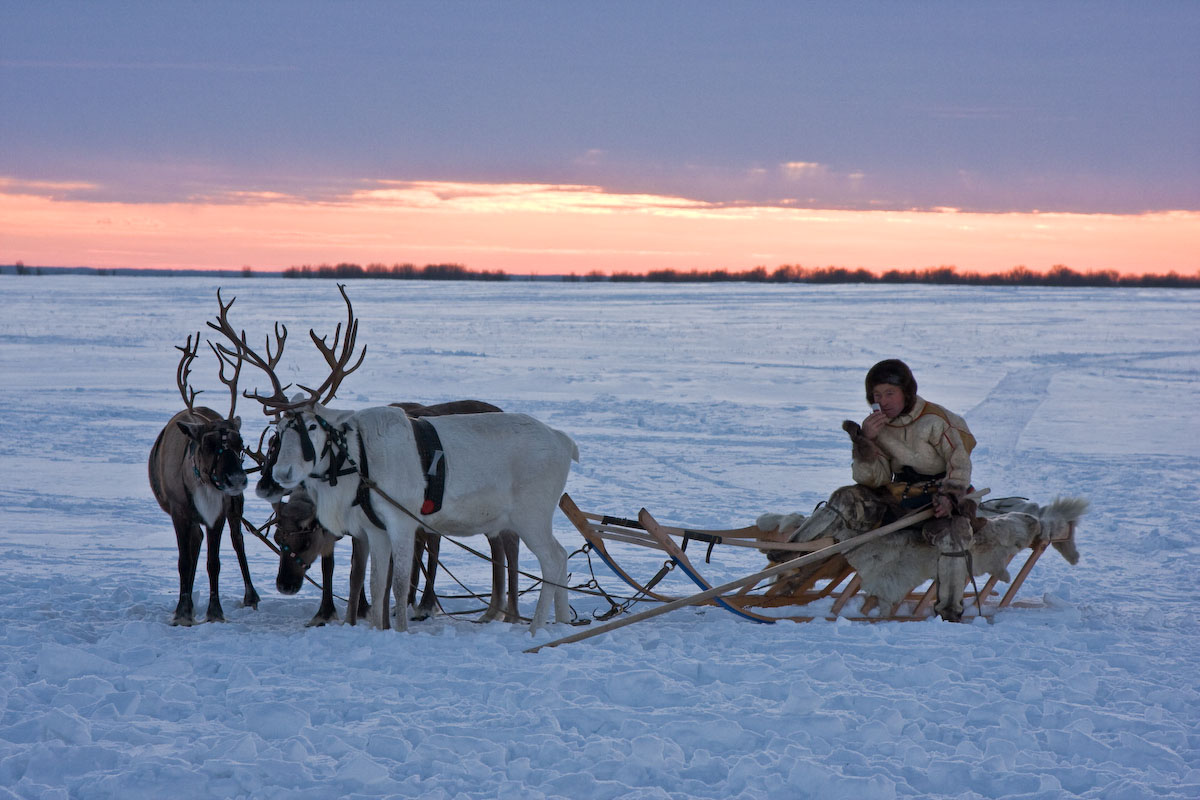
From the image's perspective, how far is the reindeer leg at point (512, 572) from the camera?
7148 millimetres

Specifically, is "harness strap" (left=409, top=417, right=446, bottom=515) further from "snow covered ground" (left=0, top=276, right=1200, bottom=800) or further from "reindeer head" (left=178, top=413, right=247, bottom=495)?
"reindeer head" (left=178, top=413, right=247, bottom=495)

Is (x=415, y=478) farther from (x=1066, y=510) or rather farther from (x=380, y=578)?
(x=1066, y=510)

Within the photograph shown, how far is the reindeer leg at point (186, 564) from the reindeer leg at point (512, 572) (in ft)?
6.58

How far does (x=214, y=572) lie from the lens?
6.93 meters

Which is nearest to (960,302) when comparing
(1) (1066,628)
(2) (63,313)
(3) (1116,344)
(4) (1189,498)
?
(3) (1116,344)

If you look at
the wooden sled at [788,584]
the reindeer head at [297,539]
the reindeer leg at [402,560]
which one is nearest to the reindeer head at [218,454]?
the reindeer head at [297,539]

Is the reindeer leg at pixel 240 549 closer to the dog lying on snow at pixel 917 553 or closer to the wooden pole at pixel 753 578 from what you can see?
the wooden pole at pixel 753 578

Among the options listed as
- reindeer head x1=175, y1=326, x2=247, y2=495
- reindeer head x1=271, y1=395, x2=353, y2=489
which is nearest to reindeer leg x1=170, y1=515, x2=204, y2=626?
reindeer head x1=175, y1=326, x2=247, y2=495

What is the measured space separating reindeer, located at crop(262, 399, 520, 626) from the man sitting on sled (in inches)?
78.0

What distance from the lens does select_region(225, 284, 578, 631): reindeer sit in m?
6.34

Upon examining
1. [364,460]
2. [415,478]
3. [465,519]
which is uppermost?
[364,460]

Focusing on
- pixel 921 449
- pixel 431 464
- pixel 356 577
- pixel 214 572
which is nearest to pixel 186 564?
pixel 214 572

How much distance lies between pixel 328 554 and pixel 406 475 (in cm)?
103

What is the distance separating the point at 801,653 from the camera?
5855 mm
